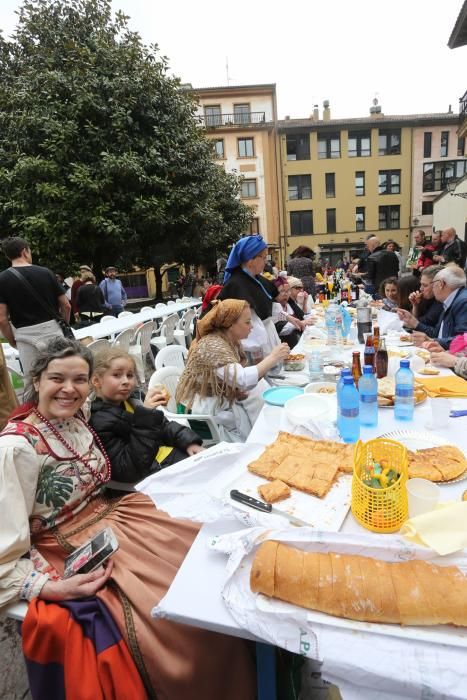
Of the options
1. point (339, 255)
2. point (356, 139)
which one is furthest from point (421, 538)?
point (356, 139)

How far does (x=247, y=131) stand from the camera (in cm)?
2611

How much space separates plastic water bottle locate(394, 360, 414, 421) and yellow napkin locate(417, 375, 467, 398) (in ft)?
1.10

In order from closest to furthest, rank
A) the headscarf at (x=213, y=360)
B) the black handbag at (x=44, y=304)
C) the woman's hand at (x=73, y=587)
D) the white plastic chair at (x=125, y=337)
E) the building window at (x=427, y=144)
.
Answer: the woman's hand at (x=73, y=587) → the headscarf at (x=213, y=360) → the black handbag at (x=44, y=304) → the white plastic chair at (x=125, y=337) → the building window at (x=427, y=144)

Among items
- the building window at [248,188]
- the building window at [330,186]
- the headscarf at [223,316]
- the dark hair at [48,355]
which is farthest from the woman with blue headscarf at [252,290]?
the building window at [330,186]

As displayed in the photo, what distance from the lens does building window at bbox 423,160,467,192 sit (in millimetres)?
27766

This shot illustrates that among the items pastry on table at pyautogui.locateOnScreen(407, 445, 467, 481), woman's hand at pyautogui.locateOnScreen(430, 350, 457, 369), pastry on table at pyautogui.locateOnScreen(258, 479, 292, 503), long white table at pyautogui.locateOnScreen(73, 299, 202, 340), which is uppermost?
woman's hand at pyautogui.locateOnScreen(430, 350, 457, 369)

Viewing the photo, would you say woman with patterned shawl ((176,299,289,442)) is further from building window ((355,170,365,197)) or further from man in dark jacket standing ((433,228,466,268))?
building window ((355,170,365,197))

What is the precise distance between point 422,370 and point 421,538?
6.18 ft

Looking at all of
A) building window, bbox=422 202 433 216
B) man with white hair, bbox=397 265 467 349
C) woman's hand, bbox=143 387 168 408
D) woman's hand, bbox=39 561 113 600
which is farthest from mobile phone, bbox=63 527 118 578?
building window, bbox=422 202 433 216

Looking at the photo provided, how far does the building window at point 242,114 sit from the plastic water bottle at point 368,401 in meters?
29.7

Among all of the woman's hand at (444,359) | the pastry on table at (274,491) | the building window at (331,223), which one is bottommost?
the pastry on table at (274,491)

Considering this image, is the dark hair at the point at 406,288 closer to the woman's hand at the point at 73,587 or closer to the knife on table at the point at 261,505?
the knife on table at the point at 261,505

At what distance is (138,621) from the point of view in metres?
1.19

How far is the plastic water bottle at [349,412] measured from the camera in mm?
1713
